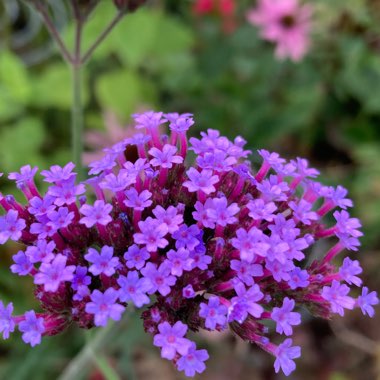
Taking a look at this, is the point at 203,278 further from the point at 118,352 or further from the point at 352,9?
the point at 352,9

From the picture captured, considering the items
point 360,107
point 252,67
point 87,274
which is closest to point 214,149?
point 87,274

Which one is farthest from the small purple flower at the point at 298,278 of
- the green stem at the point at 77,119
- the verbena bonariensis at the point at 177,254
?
the green stem at the point at 77,119

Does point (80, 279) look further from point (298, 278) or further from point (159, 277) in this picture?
point (298, 278)

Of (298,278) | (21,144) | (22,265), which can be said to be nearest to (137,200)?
(22,265)

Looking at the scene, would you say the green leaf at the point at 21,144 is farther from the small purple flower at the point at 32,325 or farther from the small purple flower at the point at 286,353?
the small purple flower at the point at 286,353

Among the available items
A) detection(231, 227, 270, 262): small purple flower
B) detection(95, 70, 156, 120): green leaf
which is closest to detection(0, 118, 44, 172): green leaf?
detection(95, 70, 156, 120): green leaf
